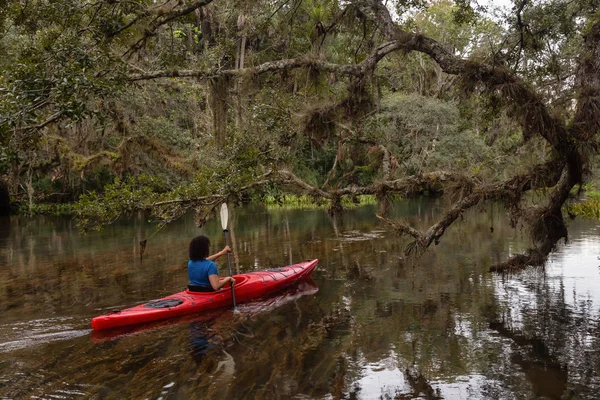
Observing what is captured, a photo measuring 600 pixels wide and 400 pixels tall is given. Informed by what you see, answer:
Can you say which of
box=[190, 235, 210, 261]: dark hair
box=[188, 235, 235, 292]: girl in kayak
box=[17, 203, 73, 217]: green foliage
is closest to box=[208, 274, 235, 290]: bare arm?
box=[188, 235, 235, 292]: girl in kayak

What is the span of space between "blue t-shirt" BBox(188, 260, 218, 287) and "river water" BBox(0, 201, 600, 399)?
0.49m

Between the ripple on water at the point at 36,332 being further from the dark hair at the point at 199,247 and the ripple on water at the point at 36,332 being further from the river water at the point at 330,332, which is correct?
the dark hair at the point at 199,247

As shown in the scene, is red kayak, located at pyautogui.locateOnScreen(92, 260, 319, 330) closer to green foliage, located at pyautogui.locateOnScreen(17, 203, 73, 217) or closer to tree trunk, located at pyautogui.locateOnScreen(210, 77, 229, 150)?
tree trunk, located at pyautogui.locateOnScreen(210, 77, 229, 150)

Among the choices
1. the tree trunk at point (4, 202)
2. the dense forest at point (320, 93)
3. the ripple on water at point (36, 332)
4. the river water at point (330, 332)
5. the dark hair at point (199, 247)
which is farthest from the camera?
the tree trunk at point (4, 202)

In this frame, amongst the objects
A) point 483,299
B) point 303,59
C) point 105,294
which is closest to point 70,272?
point 105,294

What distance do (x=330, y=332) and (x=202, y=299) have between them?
2049 mm

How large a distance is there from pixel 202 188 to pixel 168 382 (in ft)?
12.0

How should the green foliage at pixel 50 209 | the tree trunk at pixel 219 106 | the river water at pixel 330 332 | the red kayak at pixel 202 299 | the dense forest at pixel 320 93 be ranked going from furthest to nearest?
the green foliage at pixel 50 209 < the tree trunk at pixel 219 106 < the red kayak at pixel 202 299 < the dense forest at pixel 320 93 < the river water at pixel 330 332

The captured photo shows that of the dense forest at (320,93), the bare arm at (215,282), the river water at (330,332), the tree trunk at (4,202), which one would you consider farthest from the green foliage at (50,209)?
the bare arm at (215,282)

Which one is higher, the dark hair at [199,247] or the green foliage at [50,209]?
the green foliage at [50,209]

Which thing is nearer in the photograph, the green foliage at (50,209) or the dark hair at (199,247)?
the dark hair at (199,247)

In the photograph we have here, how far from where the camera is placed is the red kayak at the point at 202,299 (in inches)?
272

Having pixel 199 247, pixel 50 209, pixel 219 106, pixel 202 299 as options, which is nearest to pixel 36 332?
pixel 202 299

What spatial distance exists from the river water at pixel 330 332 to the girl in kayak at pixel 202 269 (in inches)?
16.7
